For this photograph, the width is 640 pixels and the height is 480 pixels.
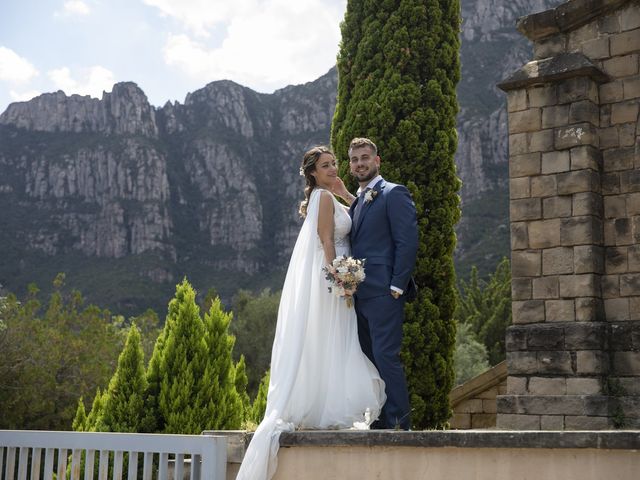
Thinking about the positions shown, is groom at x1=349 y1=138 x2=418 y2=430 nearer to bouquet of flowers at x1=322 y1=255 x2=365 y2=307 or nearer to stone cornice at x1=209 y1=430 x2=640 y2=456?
bouquet of flowers at x1=322 y1=255 x2=365 y2=307

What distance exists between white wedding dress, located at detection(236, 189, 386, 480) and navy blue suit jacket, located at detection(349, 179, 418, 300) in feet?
0.72

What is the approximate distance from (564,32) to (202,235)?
2660 inches

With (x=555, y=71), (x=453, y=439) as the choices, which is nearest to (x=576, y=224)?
(x=555, y=71)

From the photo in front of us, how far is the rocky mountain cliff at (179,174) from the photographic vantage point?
62.4m

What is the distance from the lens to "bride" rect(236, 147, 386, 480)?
5.15 metres

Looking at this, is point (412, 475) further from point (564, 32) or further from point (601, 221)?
point (564, 32)

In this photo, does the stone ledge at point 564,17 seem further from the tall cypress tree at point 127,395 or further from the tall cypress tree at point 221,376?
the tall cypress tree at point 127,395

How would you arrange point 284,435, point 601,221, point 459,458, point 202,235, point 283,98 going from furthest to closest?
point 283,98
point 202,235
point 601,221
point 284,435
point 459,458

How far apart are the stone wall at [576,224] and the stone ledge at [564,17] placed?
0.01 meters

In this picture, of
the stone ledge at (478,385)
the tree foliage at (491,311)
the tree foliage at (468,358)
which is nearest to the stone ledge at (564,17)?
the stone ledge at (478,385)

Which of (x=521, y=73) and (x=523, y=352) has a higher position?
(x=521, y=73)

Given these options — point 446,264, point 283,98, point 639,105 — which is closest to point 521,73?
point 639,105

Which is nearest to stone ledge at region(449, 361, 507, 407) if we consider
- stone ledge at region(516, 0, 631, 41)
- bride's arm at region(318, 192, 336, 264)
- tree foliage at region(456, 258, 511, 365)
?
stone ledge at region(516, 0, 631, 41)

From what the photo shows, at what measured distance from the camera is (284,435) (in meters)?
5.03
